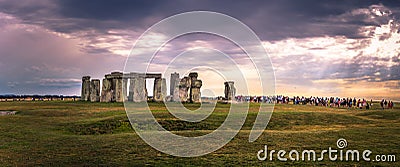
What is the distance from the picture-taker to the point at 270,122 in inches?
1252

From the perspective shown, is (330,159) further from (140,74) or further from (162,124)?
(140,74)

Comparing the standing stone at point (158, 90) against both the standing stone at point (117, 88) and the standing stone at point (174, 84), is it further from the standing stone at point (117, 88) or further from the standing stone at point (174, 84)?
the standing stone at point (117, 88)

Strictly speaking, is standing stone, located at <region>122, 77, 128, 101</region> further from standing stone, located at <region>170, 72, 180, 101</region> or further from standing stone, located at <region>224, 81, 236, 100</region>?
standing stone, located at <region>224, 81, 236, 100</region>

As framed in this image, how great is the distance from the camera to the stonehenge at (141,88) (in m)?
54.2

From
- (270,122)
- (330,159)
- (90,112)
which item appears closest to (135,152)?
(330,159)

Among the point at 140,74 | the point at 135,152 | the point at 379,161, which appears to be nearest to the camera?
the point at 379,161

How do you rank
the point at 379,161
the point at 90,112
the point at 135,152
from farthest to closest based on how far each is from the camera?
the point at 90,112 < the point at 135,152 < the point at 379,161

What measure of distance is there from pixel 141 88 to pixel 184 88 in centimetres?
601

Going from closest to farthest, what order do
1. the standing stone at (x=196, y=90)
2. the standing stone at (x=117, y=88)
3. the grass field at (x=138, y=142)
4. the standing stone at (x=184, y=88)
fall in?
the grass field at (x=138, y=142), the standing stone at (x=196, y=90), the standing stone at (x=184, y=88), the standing stone at (x=117, y=88)

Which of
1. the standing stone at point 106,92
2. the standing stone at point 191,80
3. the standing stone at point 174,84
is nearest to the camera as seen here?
the standing stone at point 191,80

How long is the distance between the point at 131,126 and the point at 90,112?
446 inches

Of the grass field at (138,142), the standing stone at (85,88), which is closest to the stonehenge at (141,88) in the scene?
the standing stone at (85,88)

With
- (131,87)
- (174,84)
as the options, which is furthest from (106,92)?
(174,84)

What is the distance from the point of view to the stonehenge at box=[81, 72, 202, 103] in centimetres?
5425
